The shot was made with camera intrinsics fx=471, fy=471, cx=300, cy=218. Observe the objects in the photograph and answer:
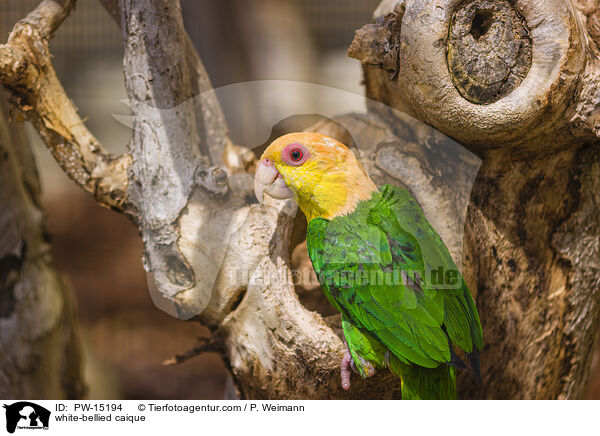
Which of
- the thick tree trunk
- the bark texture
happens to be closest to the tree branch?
the thick tree trunk

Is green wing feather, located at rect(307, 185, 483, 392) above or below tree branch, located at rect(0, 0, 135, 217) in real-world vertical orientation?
below

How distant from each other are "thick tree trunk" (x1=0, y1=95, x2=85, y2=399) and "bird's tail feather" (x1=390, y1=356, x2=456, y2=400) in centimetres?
106

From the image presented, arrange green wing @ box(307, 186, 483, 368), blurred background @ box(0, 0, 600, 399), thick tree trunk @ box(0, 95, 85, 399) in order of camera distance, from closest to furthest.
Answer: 1. green wing @ box(307, 186, 483, 368)
2. blurred background @ box(0, 0, 600, 399)
3. thick tree trunk @ box(0, 95, 85, 399)

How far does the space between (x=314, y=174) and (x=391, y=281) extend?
0.75 feet

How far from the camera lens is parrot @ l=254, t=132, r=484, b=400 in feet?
2.63

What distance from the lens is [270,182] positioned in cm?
85

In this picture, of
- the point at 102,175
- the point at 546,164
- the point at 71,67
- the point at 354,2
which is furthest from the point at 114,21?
the point at 546,164

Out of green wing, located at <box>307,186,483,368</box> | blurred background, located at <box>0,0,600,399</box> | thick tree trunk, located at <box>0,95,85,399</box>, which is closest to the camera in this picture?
green wing, located at <box>307,186,483,368</box>

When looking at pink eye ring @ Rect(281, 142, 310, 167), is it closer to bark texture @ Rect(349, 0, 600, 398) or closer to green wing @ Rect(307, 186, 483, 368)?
green wing @ Rect(307, 186, 483, 368)

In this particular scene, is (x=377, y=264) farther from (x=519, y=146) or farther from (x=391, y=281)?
(x=519, y=146)

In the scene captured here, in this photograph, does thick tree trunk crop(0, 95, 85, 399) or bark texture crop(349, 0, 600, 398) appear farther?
thick tree trunk crop(0, 95, 85, 399)

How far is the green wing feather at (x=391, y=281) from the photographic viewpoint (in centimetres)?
80
